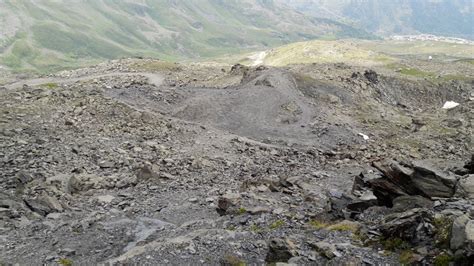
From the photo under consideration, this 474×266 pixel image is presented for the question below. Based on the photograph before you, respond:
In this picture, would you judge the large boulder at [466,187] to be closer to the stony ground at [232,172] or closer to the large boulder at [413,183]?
the stony ground at [232,172]

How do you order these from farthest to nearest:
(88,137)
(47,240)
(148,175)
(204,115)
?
(204,115)
(88,137)
(148,175)
(47,240)

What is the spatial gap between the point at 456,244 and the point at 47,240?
21121 mm

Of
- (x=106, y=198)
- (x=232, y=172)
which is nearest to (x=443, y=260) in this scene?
(x=106, y=198)

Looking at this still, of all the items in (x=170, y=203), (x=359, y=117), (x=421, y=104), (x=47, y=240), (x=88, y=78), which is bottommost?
(x=47, y=240)

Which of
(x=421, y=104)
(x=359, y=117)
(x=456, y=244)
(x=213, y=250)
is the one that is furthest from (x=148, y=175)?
(x=421, y=104)

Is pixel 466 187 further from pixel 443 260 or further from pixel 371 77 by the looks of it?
pixel 371 77

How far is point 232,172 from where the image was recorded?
40344mm

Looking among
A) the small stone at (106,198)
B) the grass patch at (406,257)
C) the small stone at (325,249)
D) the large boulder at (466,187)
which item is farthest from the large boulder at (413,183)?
the small stone at (106,198)

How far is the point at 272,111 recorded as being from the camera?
57844 millimetres

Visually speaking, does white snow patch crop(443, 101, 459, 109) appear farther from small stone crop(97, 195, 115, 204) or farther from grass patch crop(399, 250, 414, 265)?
grass patch crop(399, 250, 414, 265)

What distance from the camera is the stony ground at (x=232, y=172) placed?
21.1 m

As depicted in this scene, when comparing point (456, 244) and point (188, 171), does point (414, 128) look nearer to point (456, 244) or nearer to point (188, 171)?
point (188, 171)

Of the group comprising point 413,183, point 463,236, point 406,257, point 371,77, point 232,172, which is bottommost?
point 232,172

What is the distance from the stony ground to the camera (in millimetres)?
21078
